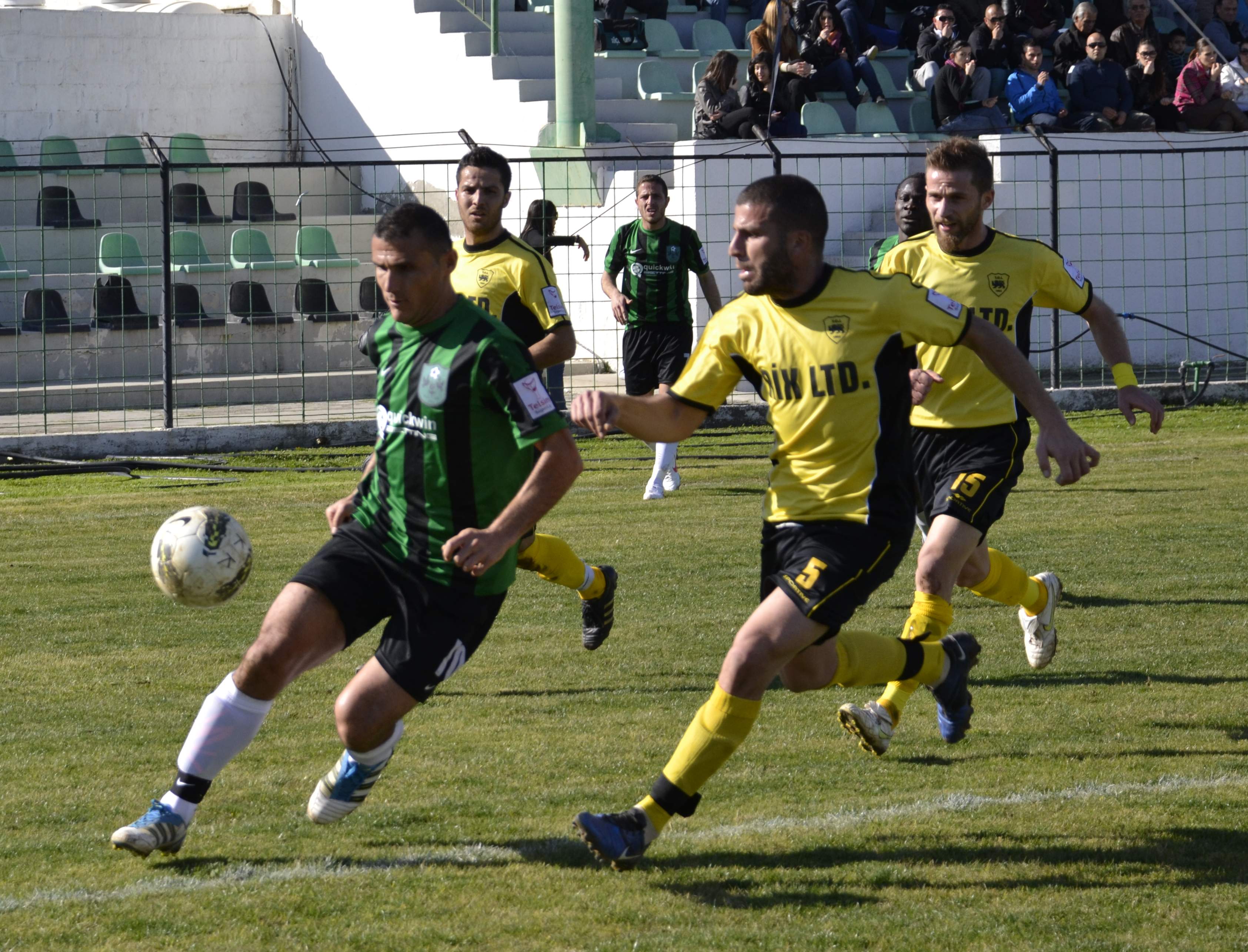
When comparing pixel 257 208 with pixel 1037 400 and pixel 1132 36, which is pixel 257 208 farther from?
pixel 1037 400

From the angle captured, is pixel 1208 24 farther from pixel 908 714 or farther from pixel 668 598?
pixel 908 714

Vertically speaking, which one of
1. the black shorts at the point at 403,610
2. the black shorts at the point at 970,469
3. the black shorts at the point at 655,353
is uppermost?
the black shorts at the point at 655,353

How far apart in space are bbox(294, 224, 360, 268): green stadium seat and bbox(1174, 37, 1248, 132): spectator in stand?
990cm

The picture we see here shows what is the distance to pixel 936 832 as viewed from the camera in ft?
15.0

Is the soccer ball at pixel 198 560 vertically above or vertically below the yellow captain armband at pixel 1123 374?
below

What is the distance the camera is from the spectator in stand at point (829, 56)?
19672 millimetres

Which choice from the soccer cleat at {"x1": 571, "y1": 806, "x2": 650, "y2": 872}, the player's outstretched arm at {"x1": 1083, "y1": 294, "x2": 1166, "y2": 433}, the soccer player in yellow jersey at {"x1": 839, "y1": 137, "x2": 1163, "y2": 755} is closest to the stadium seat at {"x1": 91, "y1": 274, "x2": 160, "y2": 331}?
the soccer player in yellow jersey at {"x1": 839, "y1": 137, "x2": 1163, "y2": 755}

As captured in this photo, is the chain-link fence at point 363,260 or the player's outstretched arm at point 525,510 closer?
the player's outstretched arm at point 525,510

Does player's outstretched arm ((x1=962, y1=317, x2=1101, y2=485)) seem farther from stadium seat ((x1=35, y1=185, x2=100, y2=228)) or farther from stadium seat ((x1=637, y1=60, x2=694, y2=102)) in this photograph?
stadium seat ((x1=637, y1=60, x2=694, y2=102))

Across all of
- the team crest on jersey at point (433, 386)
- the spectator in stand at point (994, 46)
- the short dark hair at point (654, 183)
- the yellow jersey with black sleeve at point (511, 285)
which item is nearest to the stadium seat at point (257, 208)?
the short dark hair at point (654, 183)

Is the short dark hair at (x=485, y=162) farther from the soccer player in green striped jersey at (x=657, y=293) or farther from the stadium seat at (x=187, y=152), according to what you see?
the stadium seat at (x=187, y=152)

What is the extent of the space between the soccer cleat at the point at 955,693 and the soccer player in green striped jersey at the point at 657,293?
6363 millimetres

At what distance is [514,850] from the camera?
14.7 ft

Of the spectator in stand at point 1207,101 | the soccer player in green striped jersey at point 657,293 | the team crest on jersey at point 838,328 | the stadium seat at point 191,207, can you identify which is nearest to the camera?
the team crest on jersey at point 838,328
